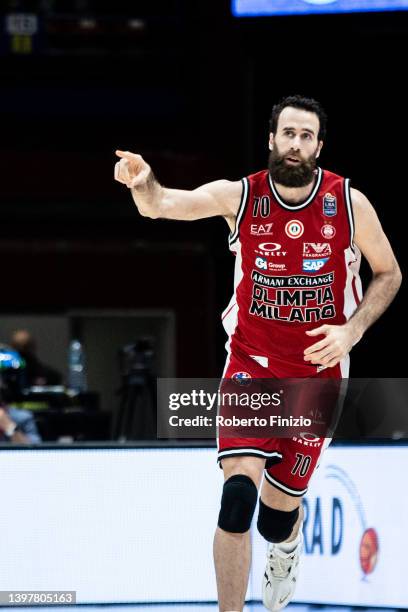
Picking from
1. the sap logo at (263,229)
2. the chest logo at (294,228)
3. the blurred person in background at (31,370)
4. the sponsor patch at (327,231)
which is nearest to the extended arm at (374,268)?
the sponsor patch at (327,231)

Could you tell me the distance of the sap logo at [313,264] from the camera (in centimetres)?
494

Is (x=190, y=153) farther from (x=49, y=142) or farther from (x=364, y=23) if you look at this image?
(x=364, y=23)

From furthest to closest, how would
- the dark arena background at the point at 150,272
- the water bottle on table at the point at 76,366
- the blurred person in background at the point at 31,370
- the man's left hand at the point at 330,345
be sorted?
the water bottle on table at the point at 76,366
the blurred person in background at the point at 31,370
the dark arena background at the point at 150,272
the man's left hand at the point at 330,345

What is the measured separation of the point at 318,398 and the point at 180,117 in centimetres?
1054

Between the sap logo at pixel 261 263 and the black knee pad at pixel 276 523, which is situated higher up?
Result: the sap logo at pixel 261 263

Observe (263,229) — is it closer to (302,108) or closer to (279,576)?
(302,108)

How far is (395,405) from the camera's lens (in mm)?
7832

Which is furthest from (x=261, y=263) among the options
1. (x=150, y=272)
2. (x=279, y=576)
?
(x=150, y=272)

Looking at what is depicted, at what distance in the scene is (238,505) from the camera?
4.67 metres

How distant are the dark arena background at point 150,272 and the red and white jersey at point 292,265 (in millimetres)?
1701

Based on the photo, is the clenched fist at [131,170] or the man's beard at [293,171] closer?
the clenched fist at [131,170]

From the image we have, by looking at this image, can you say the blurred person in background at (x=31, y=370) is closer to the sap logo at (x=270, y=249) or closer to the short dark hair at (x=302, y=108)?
the sap logo at (x=270, y=249)

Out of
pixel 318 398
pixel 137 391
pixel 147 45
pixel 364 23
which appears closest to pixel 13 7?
pixel 147 45

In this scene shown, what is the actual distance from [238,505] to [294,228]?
1.21 m
